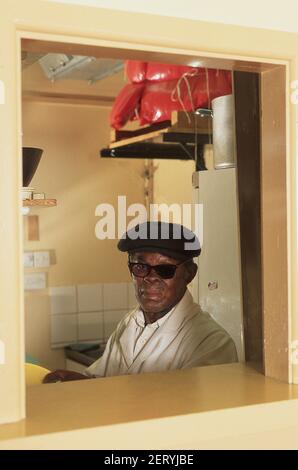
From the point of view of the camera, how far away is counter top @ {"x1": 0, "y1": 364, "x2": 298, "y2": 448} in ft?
3.19

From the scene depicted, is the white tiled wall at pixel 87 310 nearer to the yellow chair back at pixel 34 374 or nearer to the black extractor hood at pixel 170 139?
the black extractor hood at pixel 170 139

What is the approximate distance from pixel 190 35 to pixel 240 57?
0.10m

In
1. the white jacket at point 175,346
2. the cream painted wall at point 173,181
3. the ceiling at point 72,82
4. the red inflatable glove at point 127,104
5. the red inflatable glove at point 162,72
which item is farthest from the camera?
the cream painted wall at point 173,181

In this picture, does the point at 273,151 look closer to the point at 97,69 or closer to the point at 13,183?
the point at 13,183

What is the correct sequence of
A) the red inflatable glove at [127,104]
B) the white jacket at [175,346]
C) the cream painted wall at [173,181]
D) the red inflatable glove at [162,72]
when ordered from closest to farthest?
the white jacket at [175,346] < the red inflatable glove at [162,72] < the red inflatable glove at [127,104] < the cream painted wall at [173,181]

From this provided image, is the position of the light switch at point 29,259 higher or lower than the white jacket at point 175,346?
higher

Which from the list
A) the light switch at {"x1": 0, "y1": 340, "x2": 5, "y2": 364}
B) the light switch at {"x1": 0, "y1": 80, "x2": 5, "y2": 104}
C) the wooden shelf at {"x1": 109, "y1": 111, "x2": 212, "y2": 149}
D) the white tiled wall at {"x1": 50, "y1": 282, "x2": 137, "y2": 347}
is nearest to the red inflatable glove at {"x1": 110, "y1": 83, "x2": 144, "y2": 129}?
the wooden shelf at {"x1": 109, "y1": 111, "x2": 212, "y2": 149}

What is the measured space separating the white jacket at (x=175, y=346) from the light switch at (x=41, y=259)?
1.44 metres

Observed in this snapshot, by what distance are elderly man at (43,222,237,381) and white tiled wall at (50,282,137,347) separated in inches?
58.0

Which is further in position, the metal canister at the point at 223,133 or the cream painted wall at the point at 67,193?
the cream painted wall at the point at 67,193

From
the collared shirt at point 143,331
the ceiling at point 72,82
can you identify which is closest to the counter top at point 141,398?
the collared shirt at point 143,331

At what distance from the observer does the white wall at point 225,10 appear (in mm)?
1002

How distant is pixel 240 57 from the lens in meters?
1.09

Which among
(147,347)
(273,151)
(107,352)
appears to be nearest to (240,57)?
(273,151)
